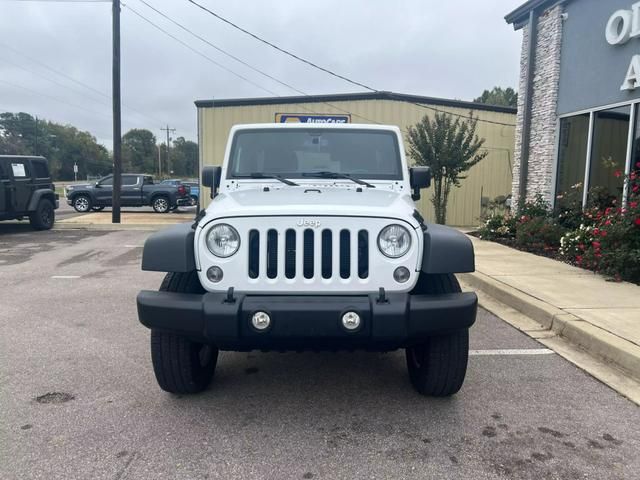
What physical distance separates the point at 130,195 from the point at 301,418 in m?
20.4

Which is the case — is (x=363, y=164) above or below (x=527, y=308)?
above

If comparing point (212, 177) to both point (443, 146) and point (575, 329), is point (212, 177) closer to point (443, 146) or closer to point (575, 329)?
point (575, 329)

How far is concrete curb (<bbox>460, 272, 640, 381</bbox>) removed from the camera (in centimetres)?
405

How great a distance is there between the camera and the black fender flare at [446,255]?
3051 mm

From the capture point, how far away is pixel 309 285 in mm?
3045

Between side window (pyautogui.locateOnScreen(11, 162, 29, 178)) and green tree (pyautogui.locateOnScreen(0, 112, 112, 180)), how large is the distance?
81.1 m

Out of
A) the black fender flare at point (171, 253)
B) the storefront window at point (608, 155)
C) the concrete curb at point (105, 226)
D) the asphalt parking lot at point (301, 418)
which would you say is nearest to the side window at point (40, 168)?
the concrete curb at point (105, 226)

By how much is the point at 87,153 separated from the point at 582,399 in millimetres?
107400

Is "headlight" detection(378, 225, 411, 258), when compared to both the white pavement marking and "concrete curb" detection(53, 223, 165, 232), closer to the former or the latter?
the white pavement marking

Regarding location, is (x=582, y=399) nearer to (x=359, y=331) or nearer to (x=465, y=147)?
(x=359, y=331)

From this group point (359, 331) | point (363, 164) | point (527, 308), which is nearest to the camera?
point (359, 331)

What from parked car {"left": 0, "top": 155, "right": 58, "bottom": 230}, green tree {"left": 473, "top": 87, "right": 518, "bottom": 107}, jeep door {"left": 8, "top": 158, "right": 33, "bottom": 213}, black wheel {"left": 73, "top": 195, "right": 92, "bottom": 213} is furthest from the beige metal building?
green tree {"left": 473, "top": 87, "right": 518, "bottom": 107}

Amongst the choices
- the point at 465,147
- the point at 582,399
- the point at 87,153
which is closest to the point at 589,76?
the point at 465,147

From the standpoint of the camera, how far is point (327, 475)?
2643 mm
